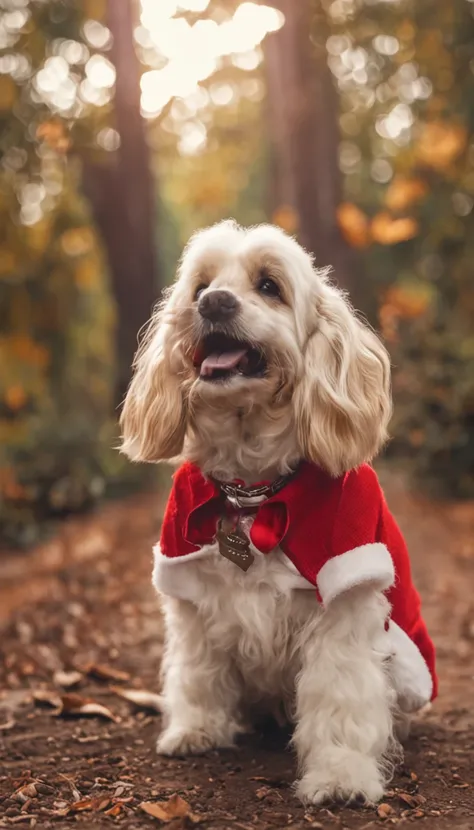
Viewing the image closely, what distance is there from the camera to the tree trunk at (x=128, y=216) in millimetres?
11117

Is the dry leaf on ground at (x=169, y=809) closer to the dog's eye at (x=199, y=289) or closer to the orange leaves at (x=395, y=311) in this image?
the dog's eye at (x=199, y=289)

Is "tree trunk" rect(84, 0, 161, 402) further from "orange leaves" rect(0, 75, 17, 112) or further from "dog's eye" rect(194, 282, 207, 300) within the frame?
"dog's eye" rect(194, 282, 207, 300)

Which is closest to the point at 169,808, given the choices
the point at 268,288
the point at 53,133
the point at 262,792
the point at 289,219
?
the point at 262,792

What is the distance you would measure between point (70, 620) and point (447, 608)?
232cm

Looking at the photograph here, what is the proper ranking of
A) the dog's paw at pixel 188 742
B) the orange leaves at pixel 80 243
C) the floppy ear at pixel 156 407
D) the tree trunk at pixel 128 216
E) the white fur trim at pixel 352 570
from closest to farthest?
the white fur trim at pixel 352 570
the floppy ear at pixel 156 407
the dog's paw at pixel 188 742
the tree trunk at pixel 128 216
the orange leaves at pixel 80 243

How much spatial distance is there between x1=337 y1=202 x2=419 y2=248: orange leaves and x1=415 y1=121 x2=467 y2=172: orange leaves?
0.97 m

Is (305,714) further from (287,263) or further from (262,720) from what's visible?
(287,263)

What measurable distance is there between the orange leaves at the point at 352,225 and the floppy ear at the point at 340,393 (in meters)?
6.86

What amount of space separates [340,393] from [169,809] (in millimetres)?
1379

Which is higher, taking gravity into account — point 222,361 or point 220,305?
point 220,305

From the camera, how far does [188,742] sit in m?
3.40

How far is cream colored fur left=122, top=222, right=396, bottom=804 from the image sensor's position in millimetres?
3016

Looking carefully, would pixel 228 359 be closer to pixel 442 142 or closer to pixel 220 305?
pixel 220 305

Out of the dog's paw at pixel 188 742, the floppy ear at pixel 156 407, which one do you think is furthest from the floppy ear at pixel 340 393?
the dog's paw at pixel 188 742
